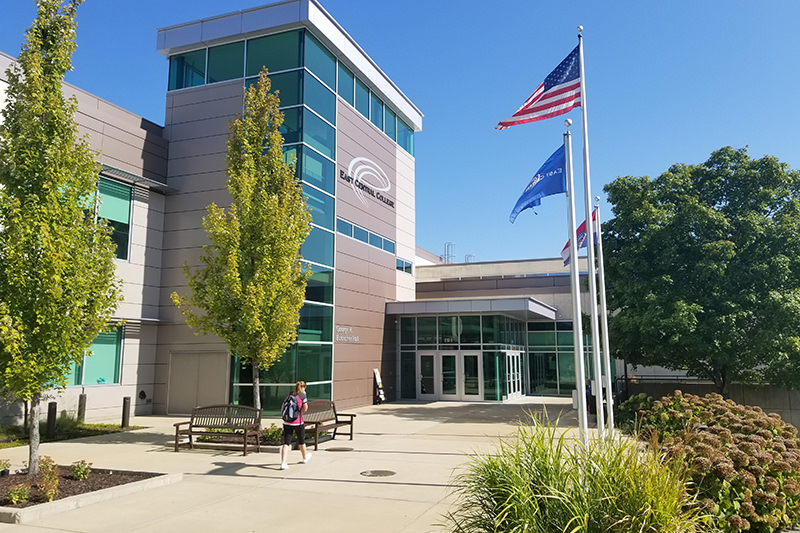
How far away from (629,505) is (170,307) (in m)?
19.1

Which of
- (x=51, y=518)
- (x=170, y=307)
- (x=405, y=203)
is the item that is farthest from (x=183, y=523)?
(x=405, y=203)

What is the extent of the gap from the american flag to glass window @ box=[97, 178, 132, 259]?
47.7 ft

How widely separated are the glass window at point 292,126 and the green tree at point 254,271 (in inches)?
203

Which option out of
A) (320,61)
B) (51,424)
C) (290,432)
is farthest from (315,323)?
(290,432)

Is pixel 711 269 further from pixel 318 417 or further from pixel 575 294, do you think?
pixel 318 417

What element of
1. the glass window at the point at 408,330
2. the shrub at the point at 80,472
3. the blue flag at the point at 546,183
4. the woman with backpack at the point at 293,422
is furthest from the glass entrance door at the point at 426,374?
the shrub at the point at 80,472

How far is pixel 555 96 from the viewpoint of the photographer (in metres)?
10.2

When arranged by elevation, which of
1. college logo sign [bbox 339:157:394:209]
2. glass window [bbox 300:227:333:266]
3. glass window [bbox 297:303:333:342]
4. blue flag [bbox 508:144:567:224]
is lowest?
glass window [bbox 297:303:333:342]

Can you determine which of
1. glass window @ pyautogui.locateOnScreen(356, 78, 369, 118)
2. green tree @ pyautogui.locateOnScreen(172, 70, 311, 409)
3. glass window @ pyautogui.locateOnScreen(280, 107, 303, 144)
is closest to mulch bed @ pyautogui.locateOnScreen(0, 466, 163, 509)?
green tree @ pyautogui.locateOnScreen(172, 70, 311, 409)

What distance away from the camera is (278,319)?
14.6m

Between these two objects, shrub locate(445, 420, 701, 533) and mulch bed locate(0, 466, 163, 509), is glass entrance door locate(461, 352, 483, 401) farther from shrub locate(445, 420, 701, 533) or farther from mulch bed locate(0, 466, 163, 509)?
shrub locate(445, 420, 701, 533)

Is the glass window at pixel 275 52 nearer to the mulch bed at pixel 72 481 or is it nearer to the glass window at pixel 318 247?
the glass window at pixel 318 247

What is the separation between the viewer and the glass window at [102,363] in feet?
60.4

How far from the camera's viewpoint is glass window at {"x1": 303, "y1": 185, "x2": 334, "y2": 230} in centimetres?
2128
